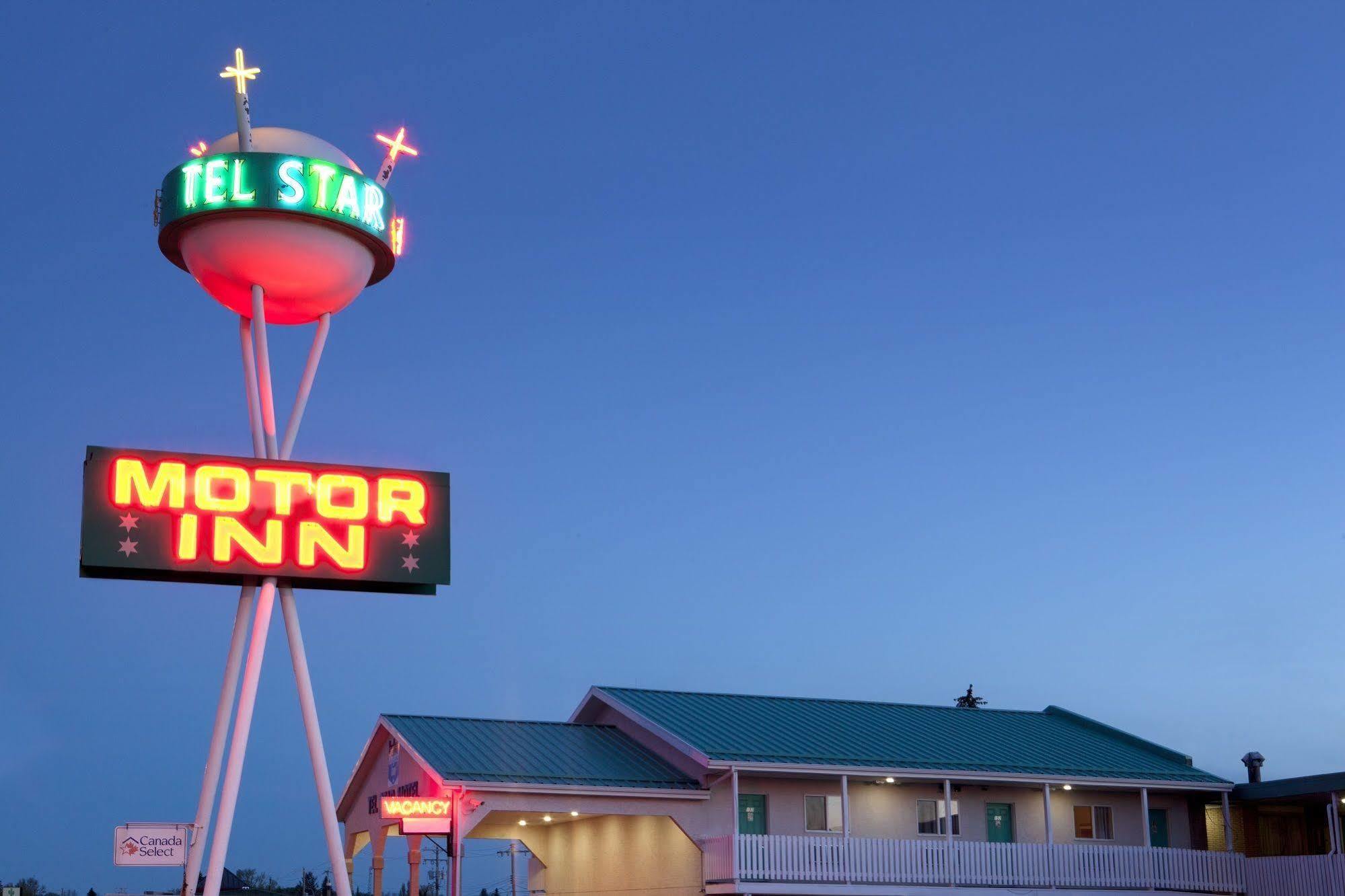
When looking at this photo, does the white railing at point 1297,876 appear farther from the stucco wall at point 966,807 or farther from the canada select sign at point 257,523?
the canada select sign at point 257,523

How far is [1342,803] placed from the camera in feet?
143

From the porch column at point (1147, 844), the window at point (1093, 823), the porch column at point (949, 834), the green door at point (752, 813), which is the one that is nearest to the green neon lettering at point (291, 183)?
the green door at point (752, 813)

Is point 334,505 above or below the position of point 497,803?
above

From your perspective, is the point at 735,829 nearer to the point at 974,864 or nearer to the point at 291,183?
the point at 974,864

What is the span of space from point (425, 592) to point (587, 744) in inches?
410

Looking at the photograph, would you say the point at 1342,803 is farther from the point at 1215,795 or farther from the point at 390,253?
the point at 390,253

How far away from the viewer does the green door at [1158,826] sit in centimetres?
4269

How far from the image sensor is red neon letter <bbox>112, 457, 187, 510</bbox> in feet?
93.9

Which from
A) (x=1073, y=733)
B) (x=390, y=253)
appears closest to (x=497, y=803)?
(x=390, y=253)

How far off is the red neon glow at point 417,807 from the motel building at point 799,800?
60mm

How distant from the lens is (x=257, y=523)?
95.6 feet

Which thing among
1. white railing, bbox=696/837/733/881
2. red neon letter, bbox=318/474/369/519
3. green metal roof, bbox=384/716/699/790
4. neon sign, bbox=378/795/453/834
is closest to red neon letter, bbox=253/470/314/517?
red neon letter, bbox=318/474/369/519

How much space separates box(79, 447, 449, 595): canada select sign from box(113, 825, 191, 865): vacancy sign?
13.6 ft

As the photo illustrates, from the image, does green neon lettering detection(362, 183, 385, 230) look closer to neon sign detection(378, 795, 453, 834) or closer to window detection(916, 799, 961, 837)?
neon sign detection(378, 795, 453, 834)
